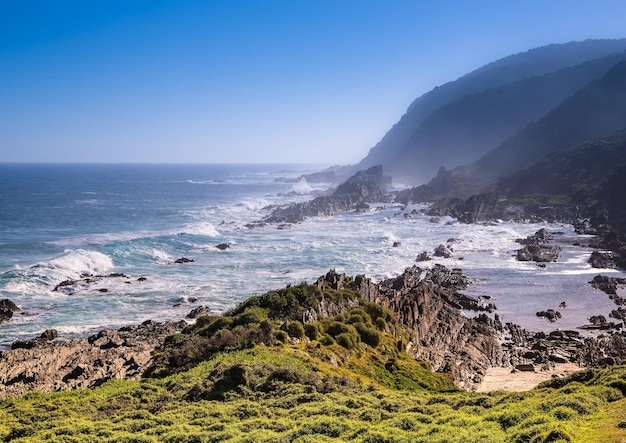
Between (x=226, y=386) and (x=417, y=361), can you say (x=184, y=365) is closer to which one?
(x=226, y=386)

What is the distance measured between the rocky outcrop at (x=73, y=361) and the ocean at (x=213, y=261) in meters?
4.26

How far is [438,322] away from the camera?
45.3 metres

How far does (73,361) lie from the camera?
33.2 meters

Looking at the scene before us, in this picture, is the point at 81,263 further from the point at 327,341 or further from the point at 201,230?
the point at 327,341

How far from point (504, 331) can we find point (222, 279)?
36278 millimetres

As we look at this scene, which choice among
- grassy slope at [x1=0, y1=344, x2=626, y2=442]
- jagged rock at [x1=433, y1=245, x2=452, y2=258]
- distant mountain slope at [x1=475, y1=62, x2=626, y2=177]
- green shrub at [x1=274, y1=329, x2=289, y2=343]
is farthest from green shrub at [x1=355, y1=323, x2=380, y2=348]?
distant mountain slope at [x1=475, y1=62, x2=626, y2=177]

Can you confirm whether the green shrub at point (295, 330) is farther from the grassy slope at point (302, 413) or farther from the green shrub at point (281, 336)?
the grassy slope at point (302, 413)

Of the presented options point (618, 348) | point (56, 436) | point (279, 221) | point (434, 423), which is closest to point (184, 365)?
point (56, 436)

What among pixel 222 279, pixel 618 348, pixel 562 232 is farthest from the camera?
pixel 562 232

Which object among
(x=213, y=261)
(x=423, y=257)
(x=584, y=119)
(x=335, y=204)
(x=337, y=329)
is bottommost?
(x=423, y=257)

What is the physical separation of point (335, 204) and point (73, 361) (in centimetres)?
11494

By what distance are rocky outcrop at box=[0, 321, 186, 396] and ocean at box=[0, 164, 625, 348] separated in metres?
4.26

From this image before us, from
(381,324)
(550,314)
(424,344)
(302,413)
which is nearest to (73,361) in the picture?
(302,413)

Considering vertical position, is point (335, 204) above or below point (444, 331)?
above
